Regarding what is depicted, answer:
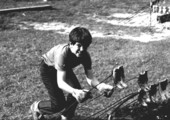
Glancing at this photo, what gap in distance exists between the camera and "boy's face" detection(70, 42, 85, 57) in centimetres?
316

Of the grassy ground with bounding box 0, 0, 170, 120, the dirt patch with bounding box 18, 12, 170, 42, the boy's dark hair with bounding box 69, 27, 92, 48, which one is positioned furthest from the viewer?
the dirt patch with bounding box 18, 12, 170, 42

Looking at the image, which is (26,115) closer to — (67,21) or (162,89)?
(162,89)

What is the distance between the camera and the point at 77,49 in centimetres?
318

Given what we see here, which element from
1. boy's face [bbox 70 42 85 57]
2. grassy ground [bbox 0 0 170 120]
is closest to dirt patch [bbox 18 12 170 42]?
grassy ground [bbox 0 0 170 120]

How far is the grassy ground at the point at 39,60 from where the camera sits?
4781 mm

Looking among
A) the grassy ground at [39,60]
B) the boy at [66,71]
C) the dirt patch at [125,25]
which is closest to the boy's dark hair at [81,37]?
the boy at [66,71]

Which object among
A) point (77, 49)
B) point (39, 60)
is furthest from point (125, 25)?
point (77, 49)

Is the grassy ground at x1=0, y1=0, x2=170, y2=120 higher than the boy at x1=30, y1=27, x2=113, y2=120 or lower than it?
lower

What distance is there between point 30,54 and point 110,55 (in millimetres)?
1887

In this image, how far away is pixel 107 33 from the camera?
28.9 ft

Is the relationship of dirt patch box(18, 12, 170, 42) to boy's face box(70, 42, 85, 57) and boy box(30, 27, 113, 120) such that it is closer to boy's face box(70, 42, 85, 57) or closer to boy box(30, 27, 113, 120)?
boy box(30, 27, 113, 120)

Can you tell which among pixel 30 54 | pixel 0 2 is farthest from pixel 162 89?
pixel 0 2

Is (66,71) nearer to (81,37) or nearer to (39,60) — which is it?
(81,37)

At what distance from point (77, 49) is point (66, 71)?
1.10 feet
